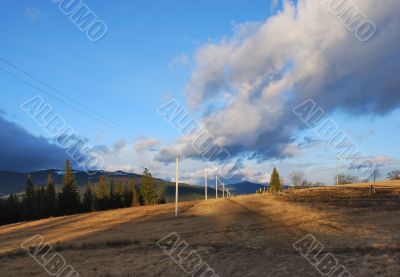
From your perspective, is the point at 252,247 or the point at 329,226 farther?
the point at 329,226

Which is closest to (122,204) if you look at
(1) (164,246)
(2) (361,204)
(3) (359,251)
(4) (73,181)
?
(4) (73,181)

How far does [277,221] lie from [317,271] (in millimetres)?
21893

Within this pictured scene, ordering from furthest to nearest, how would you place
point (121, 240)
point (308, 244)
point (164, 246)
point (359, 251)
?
point (121, 240) → point (164, 246) → point (308, 244) → point (359, 251)

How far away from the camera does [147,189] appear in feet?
490

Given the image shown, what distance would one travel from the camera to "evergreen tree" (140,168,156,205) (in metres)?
147

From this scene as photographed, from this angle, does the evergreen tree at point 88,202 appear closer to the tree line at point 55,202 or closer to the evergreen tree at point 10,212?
the tree line at point 55,202

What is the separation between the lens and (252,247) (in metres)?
30.5

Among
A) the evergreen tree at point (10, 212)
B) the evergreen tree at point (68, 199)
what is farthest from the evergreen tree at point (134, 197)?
the evergreen tree at point (10, 212)

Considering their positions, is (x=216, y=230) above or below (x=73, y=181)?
below

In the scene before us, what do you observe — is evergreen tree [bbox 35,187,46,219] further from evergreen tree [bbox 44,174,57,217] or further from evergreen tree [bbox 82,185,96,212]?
evergreen tree [bbox 82,185,96,212]

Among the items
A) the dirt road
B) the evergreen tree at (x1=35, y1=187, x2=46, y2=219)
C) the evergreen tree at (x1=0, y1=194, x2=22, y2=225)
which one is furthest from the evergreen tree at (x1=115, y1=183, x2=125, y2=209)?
the dirt road

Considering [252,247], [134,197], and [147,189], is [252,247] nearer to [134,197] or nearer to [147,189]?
[134,197]

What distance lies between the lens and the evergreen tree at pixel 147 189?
14738cm

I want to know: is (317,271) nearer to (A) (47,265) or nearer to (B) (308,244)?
(B) (308,244)
